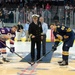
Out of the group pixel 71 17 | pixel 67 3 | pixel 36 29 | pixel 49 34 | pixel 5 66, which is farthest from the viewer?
pixel 67 3

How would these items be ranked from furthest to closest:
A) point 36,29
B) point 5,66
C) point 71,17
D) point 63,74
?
point 71,17
point 36,29
point 5,66
point 63,74

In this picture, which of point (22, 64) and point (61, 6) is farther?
point (61, 6)

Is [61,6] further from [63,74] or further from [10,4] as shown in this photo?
[63,74]

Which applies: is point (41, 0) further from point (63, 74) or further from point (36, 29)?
point (63, 74)

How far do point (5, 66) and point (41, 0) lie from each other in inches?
731

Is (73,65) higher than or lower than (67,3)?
lower

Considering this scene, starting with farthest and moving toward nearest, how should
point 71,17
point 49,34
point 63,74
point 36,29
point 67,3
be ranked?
point 67,3 → point 71,17 → point 49,34 → point 36,29 → point 63,74

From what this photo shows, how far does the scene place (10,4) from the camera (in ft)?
92.8

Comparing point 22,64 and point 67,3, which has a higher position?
point 67,3

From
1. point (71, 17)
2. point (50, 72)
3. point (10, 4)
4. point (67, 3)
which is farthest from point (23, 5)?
point (50, 72)

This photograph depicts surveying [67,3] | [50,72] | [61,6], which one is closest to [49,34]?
[61,6]

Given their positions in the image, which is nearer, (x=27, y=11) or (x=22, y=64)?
(x=22, y=64)

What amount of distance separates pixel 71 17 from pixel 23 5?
22.3 feet

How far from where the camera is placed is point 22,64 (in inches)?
411
